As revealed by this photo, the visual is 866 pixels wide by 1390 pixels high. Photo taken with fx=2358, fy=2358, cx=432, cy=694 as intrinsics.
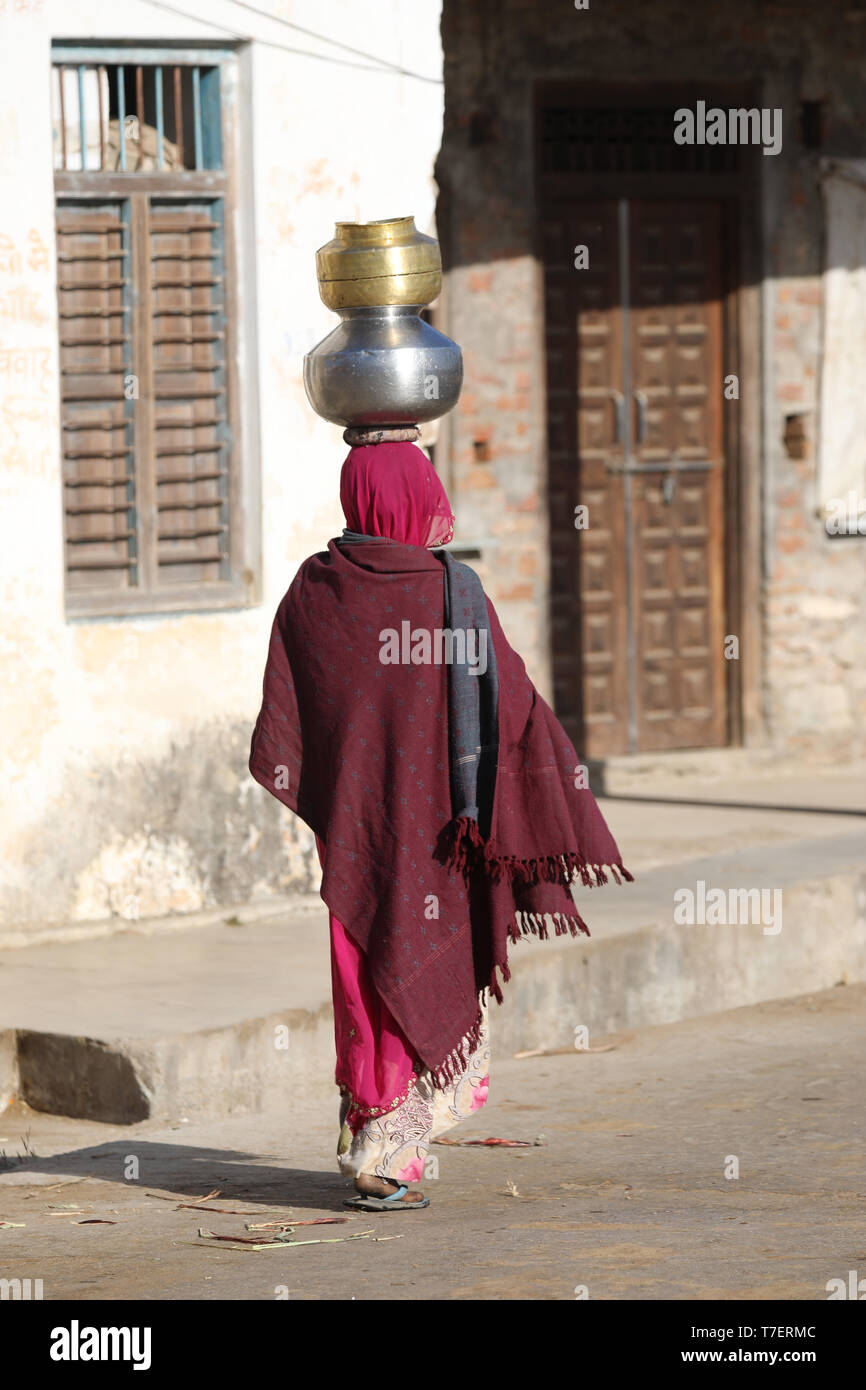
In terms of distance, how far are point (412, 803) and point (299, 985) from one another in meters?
1.96

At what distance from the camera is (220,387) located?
7703 mm

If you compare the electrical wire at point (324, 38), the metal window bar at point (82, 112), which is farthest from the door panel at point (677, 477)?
the metal window bar at point (82, 112)

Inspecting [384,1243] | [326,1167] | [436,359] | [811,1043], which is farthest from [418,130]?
[384,1243]

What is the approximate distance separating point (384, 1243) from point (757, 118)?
23.8 feet

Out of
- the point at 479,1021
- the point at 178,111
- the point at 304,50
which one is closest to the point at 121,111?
the point at 178,111

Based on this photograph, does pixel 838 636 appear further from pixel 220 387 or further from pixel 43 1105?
pixel 43 1105

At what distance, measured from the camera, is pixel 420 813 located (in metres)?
4.77

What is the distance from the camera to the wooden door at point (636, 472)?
1046 centimetres

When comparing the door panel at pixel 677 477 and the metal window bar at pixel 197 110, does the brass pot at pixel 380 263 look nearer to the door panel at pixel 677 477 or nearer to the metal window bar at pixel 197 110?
the metal window bar at pixel 197 110

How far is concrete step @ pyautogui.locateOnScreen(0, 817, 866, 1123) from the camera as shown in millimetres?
6047

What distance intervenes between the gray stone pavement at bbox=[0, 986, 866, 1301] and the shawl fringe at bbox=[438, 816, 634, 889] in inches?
26.3

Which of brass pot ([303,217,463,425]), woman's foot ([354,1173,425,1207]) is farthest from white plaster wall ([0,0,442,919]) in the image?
woman's foot ([354,1173,425,1207])

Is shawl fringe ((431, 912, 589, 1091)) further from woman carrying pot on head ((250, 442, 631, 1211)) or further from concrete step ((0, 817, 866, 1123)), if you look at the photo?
concrete step ((0, 817, 866, 1123))

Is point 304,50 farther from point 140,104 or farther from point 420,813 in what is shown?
point 420,813
